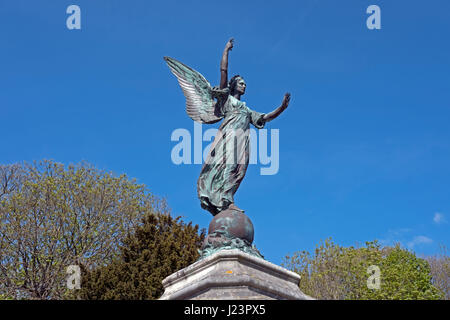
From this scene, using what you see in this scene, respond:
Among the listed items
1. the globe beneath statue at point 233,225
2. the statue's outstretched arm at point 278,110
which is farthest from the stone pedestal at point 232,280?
the statue's outstretched arm at point 278,110

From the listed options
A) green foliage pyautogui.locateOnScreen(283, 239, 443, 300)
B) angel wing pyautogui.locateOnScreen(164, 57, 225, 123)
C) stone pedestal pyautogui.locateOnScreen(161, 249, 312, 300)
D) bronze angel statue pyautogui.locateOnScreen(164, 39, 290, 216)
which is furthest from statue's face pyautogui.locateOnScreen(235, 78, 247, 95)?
green foliage pyautogui.locateOnScreen(283, 239, 443, 300)

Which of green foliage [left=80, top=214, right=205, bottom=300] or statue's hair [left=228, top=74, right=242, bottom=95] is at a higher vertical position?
statue's hair [left=228, top=74, right=242, bottom=95]

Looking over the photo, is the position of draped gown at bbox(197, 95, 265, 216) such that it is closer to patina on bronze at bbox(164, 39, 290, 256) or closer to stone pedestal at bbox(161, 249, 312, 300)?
patina on bronze at bbox(164, 39, 290, 256)

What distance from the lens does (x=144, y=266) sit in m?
20.2

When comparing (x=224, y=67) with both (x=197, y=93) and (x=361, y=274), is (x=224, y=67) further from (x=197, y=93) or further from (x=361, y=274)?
(x=361, y=274)

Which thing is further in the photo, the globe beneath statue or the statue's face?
the statue's face

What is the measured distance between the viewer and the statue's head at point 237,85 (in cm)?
1131

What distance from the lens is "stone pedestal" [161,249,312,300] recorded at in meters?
8.14

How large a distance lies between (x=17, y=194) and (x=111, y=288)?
7073 millimetres

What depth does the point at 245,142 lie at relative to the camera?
10.7m

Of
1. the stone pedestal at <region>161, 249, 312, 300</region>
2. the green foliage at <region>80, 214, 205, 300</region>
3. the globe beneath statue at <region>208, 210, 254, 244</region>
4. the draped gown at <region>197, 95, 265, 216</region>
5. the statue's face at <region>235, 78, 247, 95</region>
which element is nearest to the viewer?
the stone pedestal at <region>161, 249, 312, 300</region>

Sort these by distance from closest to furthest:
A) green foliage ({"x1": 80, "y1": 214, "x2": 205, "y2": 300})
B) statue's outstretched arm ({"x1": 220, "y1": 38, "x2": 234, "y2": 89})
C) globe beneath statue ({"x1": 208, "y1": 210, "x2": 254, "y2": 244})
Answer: globe beneath statue ({"x1": 208, "y1": 210, "x2": 254, "y2": 244}) → statue's outstretched arm ({"x1": 220, "y1": 38, "x2": 234, "y2": 89}) → green foliage ({"x1": 80, "y1": 214, "x2": 205, "y2": 300})

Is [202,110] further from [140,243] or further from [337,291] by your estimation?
[337,291]
